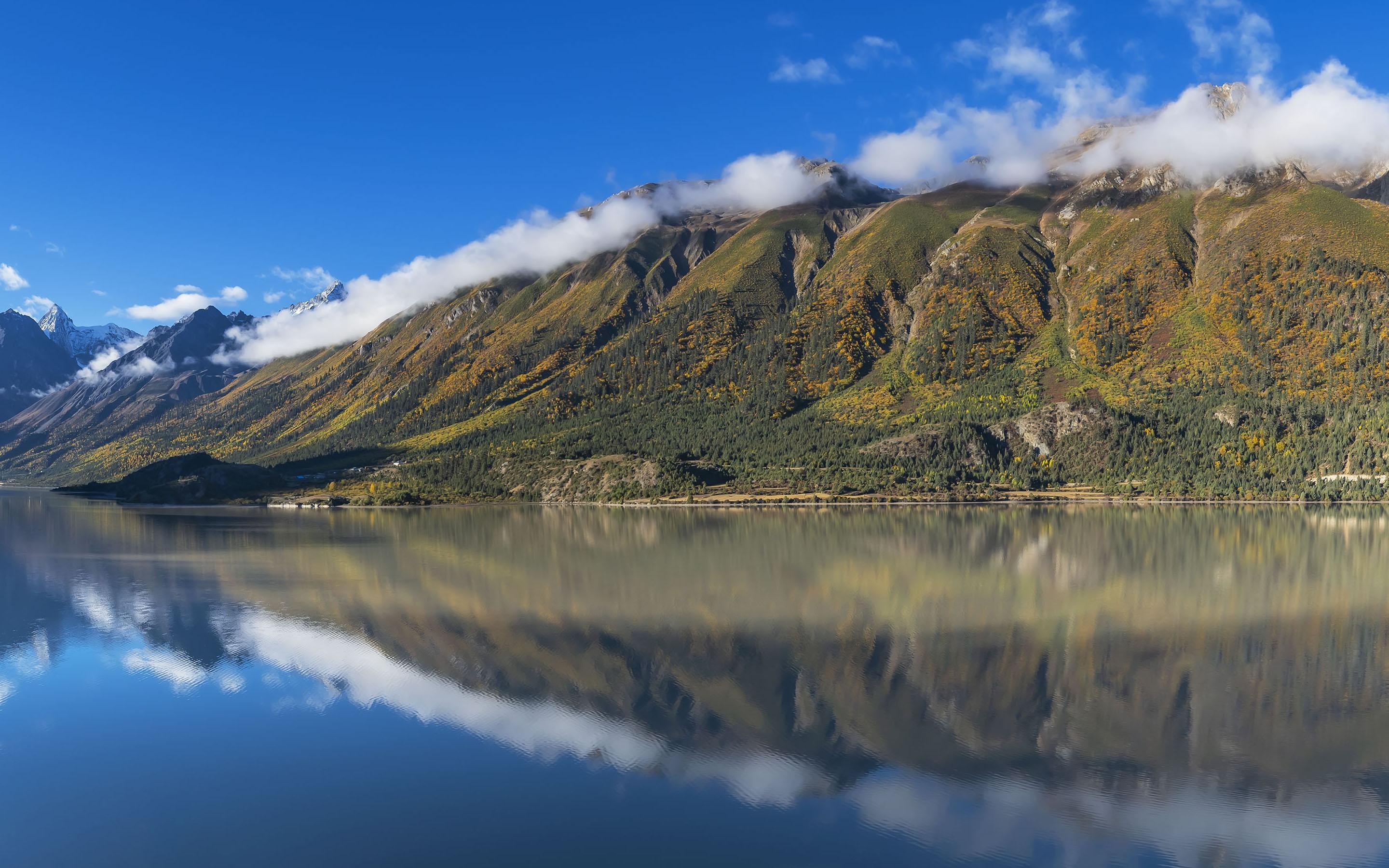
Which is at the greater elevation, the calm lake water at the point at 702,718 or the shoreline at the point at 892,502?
the calm lake water at the point at 702,718

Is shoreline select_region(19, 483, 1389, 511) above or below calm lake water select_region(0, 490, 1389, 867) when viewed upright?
below

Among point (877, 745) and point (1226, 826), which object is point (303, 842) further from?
point (1226, 826)

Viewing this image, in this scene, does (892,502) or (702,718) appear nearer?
(702,718)

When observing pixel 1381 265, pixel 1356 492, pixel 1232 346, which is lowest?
pixel 1356 492

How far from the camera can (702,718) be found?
1129 inches

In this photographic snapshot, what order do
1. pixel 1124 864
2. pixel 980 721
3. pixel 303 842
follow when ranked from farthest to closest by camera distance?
1. pixel 980 721
2. pixel 303 842
3. pixel 1124 864

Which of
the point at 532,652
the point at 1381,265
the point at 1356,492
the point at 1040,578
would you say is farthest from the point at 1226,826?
the point at 1381,265

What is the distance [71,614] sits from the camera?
4944 cm

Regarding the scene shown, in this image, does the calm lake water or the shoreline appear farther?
the shoreline

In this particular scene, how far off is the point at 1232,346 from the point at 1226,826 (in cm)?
19907

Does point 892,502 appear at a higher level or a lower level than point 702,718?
lower

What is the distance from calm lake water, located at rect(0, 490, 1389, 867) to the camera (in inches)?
814

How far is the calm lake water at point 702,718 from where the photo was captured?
814 inches

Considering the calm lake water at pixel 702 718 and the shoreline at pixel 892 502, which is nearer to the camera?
the calm lake water at pixel 702 718
